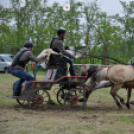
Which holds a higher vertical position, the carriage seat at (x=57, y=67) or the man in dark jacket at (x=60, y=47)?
the man in dark jacket at (x=60, y=47)

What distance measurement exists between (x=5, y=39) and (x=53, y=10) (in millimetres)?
4491

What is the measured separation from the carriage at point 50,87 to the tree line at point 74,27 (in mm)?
11878

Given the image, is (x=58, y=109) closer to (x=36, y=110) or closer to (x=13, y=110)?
(x=36, y=110)

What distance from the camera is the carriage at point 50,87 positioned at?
6.95 m

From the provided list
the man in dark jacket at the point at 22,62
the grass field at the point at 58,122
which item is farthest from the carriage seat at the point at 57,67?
the grass field at the point at 58,122

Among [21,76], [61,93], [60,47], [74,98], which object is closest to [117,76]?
[74,98]

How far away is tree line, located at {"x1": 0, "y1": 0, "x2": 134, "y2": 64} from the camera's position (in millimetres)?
20203

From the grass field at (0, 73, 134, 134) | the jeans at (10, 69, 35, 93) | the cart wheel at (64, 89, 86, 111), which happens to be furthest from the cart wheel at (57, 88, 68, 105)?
the jeans at (10, 69, 35, 93)

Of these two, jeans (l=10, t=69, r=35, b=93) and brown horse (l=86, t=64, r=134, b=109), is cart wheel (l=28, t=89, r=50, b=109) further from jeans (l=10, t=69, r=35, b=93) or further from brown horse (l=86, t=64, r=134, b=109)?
brown horse (l=86, t=64, r=134, b=109)

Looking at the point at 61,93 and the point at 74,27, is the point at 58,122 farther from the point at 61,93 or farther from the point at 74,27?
the point at 74,27

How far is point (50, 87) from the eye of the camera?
7137 millimetres

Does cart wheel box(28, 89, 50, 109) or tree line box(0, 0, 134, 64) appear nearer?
cart wheel box(28, 89, 50, 109)

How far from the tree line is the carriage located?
39.0 feet

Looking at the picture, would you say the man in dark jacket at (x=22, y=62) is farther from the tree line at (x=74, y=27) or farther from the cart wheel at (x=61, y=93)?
the tree line at (x=74, y=27)
